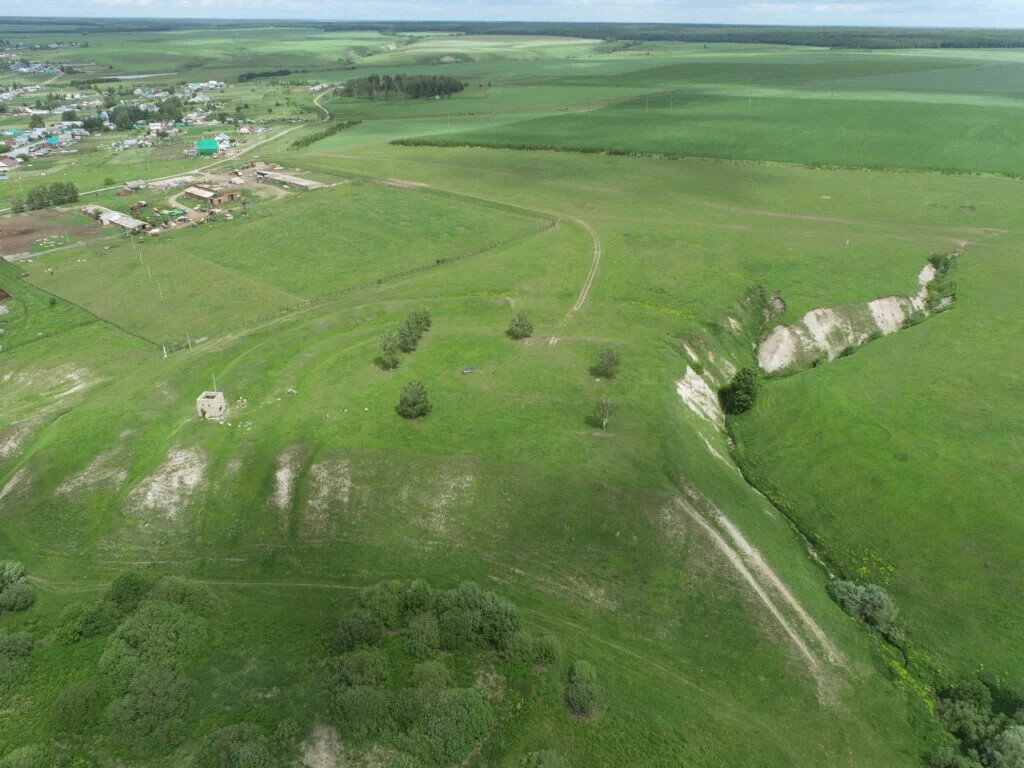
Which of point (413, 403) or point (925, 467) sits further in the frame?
point (413, 403)

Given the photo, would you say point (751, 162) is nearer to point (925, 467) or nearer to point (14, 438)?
point (925, 467)

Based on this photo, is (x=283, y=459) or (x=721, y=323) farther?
(x=721, y=323)

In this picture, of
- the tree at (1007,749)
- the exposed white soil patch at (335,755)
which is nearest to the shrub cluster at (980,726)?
the tree at (1007,749)

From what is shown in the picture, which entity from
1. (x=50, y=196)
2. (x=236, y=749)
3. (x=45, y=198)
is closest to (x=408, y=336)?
(x=236, y=749)

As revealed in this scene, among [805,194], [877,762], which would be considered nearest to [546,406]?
[877,762]

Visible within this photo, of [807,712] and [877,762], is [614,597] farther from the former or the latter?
[877,762]
